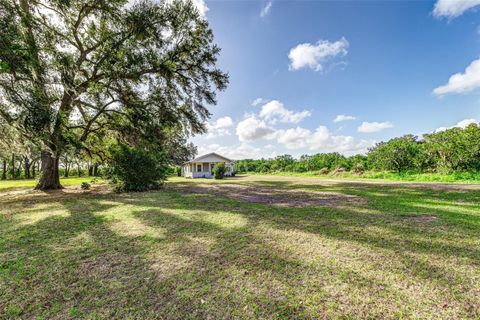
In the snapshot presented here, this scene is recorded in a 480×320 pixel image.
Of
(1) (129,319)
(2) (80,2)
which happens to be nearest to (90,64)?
(2) (80,2)

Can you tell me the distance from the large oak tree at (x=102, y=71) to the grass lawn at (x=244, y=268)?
230 inches

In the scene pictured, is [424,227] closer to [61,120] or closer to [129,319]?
[129,319]

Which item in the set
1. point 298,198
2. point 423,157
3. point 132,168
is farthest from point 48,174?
point 423,157

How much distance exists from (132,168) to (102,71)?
18.4 feet

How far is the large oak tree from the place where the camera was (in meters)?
8.11

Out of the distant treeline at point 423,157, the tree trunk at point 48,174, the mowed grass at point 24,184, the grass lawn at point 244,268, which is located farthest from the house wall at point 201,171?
the grass lawn at point 244,268

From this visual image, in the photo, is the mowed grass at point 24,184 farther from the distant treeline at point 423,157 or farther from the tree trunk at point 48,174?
the distant treeline at point 423,157

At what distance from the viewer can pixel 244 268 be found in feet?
9.54

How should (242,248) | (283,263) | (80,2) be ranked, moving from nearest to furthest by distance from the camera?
1. (283,263)
2. (242,248)
3. (80,2)

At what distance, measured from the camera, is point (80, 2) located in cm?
1062

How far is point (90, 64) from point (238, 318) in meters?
14.8

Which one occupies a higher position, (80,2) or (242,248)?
(80,2)

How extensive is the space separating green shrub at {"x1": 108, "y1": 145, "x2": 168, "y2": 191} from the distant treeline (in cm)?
2204

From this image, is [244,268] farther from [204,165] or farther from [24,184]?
[204,165]
